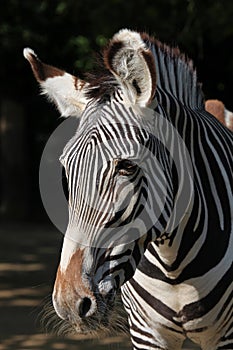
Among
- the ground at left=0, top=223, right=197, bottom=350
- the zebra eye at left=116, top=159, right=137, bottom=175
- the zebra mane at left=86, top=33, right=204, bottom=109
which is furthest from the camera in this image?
the ground at left=0, top=223, right=197, bottom=350

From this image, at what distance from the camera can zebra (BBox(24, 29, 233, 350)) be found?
3.48 meters

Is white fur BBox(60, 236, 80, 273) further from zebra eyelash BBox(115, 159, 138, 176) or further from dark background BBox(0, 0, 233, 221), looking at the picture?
dark background BBox(0, 0, 233, 221)

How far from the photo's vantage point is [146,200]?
142 inches

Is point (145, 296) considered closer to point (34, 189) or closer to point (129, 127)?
point (129, 127)

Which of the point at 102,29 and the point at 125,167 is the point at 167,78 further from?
the point at 102,29

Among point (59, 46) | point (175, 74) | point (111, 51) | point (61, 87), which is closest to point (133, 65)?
point (111, 51)

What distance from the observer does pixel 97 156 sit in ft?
11.6

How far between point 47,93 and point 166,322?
1.30 metres

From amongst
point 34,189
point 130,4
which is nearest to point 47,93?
point 130,4

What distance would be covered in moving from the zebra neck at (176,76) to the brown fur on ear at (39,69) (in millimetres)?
520

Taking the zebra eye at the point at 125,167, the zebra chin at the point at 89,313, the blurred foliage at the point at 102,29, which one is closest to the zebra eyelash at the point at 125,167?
the zebra eye at the point at 125,167

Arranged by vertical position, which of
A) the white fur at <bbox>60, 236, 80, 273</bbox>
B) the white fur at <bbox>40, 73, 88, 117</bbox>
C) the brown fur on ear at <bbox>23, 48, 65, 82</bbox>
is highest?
the brown fur on ear at <bbox>23, 48, 65, 82</bbox>

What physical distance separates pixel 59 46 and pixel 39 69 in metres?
12.4

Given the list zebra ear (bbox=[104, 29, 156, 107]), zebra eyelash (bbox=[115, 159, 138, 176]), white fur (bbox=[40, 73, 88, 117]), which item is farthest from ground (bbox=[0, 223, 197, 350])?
zebra ear (bbox=[104, 29, 156, 107])
